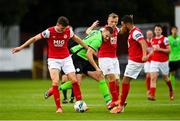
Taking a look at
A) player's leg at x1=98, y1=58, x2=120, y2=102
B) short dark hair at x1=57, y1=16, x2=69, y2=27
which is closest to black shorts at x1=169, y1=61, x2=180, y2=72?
player's leg at x1=98, y1=58, x2=120, y2=102

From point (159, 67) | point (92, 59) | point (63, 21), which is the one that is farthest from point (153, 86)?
point (63, 21)

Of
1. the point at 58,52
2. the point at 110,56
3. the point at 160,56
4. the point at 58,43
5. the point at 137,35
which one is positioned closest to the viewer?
the point at 137,35

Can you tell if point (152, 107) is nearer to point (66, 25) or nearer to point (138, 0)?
point (66, 25)

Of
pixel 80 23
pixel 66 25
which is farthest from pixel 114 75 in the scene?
pixel 80 23

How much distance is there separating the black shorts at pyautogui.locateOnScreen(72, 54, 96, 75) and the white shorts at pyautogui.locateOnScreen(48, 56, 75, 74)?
1458mm

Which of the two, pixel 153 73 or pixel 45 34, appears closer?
pixel 45 34

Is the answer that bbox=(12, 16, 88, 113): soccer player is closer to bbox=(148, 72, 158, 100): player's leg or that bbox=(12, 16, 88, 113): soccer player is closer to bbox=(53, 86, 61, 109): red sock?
bbox=(53, 86, 61, 109): red sock

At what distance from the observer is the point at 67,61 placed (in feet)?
65.7

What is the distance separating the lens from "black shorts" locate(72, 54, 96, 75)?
70.7ft

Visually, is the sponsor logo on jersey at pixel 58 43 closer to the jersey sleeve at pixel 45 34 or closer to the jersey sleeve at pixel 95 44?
the jersey sleeve at pixel 45 34

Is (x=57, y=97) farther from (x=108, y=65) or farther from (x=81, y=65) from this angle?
(x=81, y=65)

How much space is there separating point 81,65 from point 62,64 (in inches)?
70.7

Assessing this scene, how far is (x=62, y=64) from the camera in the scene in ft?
65.7

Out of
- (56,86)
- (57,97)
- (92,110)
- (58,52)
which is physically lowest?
(92,110)
